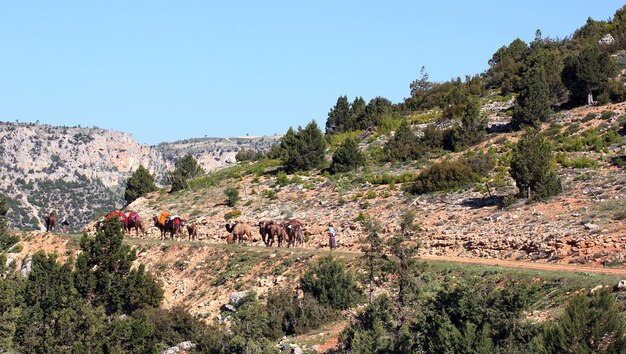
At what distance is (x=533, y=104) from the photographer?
55219 mm

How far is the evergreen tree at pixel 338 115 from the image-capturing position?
83.6 m

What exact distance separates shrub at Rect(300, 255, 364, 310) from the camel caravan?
8372 mm

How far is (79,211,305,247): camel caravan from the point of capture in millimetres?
41812

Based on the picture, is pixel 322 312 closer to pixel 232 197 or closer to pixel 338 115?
pixel 232 197

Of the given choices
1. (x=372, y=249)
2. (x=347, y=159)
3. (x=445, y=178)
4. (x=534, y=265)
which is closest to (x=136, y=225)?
(x=347, y=159)

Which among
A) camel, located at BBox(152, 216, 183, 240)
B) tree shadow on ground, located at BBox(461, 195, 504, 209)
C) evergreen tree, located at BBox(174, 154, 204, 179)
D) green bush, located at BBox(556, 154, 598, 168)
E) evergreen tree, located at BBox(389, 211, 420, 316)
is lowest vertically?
evergreen tree, located at BBox(389, 211, 420, 316)

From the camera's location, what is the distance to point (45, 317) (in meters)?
34.5

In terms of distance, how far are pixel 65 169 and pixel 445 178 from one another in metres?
119

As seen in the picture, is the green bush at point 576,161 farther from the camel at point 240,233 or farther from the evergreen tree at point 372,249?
the evergreen tree at point 372,249

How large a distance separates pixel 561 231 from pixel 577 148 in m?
15.0

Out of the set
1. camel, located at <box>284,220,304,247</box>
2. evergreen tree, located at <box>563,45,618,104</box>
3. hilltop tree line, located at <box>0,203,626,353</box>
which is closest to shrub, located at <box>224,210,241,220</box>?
camel, located at <box>284,220,304,247</box>

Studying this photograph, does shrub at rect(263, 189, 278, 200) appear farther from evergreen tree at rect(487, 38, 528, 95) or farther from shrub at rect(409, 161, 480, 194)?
evergreen tree at rect(487, 38, 528, 95)

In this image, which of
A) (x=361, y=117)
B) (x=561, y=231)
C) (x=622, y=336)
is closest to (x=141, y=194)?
(x=361, y=117)

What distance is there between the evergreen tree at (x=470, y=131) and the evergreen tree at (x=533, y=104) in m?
2.31
